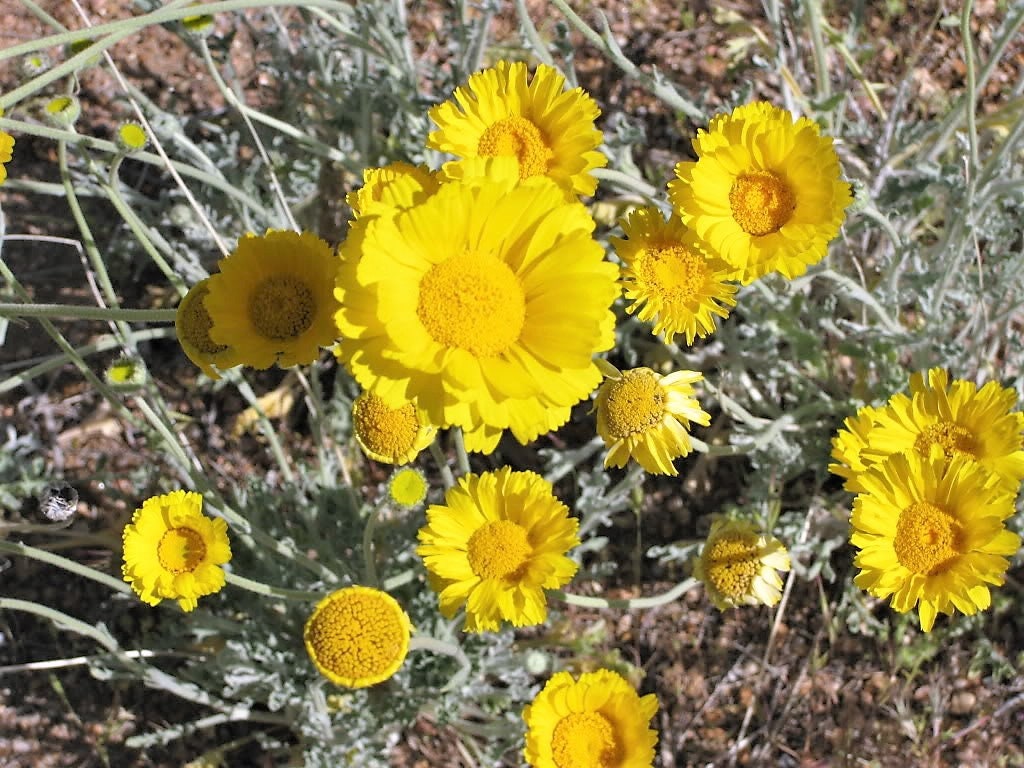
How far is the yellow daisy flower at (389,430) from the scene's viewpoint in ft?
8.30

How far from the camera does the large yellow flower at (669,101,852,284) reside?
2391 mm

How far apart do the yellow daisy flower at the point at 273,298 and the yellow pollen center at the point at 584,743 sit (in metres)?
1.37

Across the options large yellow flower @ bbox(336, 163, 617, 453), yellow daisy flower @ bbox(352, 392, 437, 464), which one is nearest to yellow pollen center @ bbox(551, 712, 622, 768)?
yellow daisy flower @ bbox(352, 392, 437, 464)

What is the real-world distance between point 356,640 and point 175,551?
2.30 ft

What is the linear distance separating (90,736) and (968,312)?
3.77 metres

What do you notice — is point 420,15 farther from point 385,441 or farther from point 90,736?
point 90,736

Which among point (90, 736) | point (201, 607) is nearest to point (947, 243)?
point (201, 607)

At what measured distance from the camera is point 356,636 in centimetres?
244

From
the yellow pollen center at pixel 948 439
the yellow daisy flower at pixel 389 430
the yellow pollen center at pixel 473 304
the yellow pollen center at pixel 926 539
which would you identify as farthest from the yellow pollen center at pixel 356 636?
the yellow pollen center at pixel 948 439

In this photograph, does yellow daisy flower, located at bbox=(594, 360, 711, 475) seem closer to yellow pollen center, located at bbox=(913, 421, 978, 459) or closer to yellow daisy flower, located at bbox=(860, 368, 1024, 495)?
yellow daisy flower, located at bbox=(860, 368, 1024, 495)

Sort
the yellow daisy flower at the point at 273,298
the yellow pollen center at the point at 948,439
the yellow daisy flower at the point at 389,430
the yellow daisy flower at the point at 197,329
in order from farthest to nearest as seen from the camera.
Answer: the yellow pollen center at the point at 948,439
the yellow daisy flower at the point at 389,430
the yellow daisy flower at the point at 197,329
the yellow daisy flower at the point at 273,298

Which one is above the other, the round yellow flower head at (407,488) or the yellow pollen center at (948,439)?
the round yellow flower head at (407,488)

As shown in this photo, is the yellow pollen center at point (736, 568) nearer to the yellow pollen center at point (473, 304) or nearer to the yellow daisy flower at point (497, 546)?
the yellow daisy flower at point (497, 546)

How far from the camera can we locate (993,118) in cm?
372
